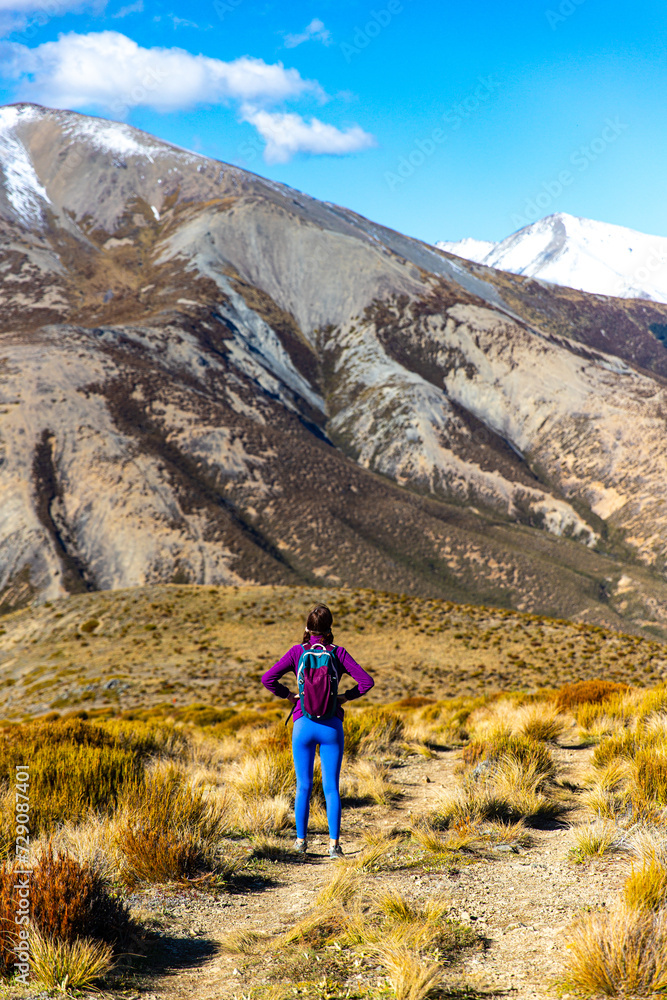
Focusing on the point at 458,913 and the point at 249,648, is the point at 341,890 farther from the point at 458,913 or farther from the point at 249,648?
the point at 249,648

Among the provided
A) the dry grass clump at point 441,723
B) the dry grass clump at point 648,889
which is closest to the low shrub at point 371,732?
the dry grass clump at point 441,723

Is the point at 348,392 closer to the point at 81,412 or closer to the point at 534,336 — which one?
the point at 534,336

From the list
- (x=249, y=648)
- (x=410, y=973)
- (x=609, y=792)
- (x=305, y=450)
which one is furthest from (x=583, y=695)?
(x=305, y=450)

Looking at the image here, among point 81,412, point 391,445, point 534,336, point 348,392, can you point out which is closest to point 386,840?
point 81,412

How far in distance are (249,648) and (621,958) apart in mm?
38194

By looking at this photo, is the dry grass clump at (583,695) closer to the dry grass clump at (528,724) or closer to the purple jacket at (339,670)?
the dry grass clump at (528,724)

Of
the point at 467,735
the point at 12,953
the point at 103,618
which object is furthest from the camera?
the point at 103,618

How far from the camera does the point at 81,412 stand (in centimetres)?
11581

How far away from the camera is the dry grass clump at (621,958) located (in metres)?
3.70

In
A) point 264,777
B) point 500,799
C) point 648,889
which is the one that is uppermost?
point 648,889

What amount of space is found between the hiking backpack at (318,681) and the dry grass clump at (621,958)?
3.11 m

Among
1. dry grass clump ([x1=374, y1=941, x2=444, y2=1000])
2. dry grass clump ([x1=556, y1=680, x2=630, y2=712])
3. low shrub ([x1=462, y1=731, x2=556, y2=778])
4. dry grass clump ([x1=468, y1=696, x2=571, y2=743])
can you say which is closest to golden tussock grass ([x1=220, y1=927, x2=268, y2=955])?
dry grass clump ([x1=374, y1=941, x2=444, y2=1000])

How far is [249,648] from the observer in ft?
134

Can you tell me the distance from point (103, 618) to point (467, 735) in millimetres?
A: 39918
